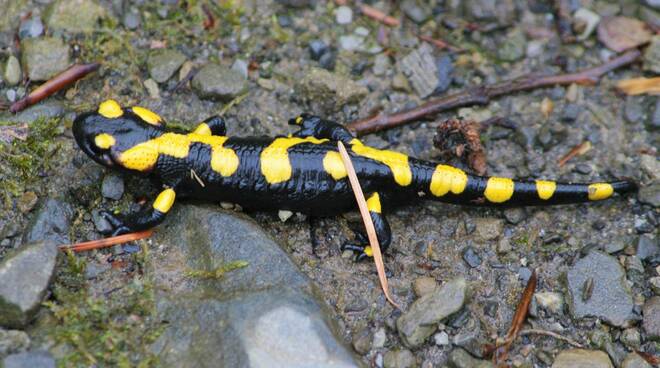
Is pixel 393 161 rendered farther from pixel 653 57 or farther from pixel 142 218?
pixel 653 57

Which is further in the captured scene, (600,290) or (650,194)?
(650,194)

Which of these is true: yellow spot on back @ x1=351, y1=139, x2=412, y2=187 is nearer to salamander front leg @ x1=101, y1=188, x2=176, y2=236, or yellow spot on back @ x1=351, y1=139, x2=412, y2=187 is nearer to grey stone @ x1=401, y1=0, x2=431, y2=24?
salamander front leg @ x1=101, y1=188, x2=176, y2=236

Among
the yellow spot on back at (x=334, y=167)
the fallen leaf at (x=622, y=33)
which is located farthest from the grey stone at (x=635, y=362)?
the fallen leaf at (x=622, y=33)

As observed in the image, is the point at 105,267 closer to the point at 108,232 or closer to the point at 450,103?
the point at 108,232

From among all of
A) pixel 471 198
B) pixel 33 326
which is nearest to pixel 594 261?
pixel 471 198

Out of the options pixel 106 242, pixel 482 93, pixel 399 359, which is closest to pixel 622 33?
pixel 482 93

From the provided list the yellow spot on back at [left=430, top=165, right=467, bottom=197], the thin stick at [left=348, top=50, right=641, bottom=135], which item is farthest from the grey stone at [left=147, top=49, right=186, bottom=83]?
the yellow spot on back at [left=430, top=165, right=467, bottom=197]
